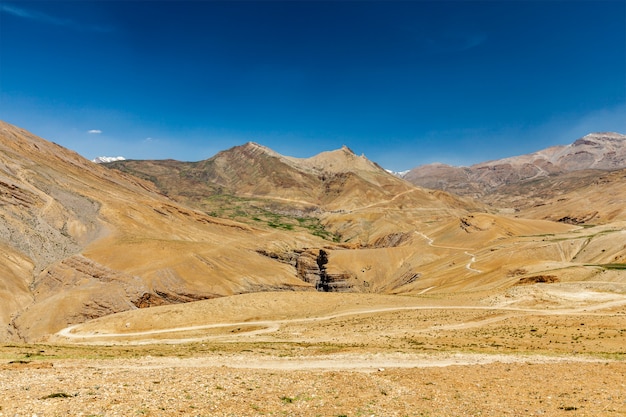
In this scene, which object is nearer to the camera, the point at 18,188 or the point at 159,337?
the point at 159,337

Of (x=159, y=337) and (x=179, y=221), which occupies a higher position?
(x=179, y=221)

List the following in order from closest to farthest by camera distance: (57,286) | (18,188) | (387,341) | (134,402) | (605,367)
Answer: (134,402) < (605,367) < (387,341) < (57,286) < (18,188)

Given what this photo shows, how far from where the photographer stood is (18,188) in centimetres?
9894

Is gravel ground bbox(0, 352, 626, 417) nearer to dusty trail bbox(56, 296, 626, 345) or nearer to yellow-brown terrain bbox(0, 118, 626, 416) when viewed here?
yellow-brown terrain bbox(0, 118, 626, 416)

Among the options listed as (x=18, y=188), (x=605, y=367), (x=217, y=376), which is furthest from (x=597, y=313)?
(x=18, y=188)

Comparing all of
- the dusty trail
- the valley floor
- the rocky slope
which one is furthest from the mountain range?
the valley floor

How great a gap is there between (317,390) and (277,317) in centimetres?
3783

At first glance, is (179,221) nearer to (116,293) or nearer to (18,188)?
(18,188)

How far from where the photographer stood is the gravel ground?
1584 cm

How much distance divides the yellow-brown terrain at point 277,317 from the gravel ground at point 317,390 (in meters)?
0.13

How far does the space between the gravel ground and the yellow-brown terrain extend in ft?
0.43

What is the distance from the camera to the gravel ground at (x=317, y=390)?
1584 cm

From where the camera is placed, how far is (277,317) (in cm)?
5625

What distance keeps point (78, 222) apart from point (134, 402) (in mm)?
101936
